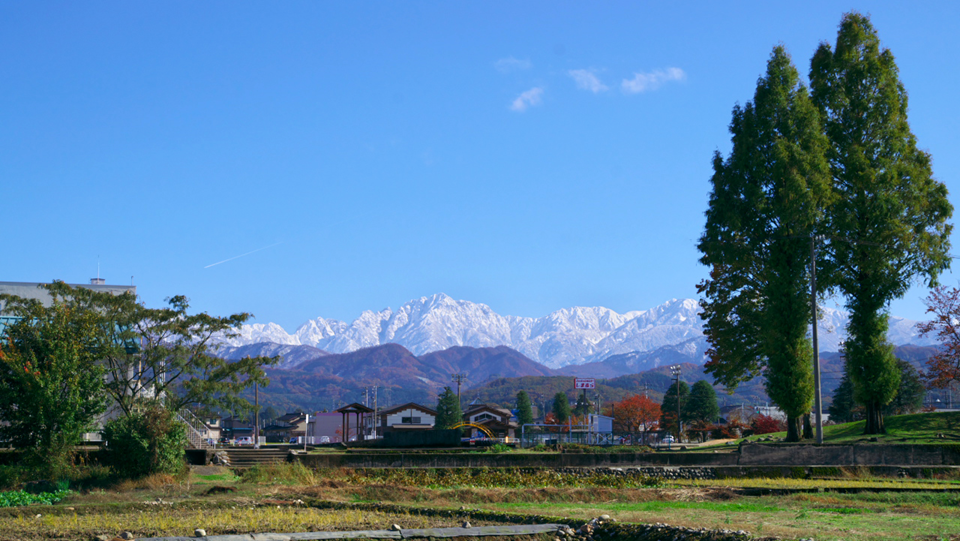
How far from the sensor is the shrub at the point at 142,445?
2122 cm

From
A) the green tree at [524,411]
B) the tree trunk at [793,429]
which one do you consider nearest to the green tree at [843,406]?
the tree trunk at [793,429]

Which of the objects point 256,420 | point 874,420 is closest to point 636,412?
point 256,420

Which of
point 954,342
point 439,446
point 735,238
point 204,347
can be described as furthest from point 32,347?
point 954,342

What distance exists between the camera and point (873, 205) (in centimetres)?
3073

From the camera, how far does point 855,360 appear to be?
30703mm

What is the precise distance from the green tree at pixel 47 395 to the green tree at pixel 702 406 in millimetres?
83256

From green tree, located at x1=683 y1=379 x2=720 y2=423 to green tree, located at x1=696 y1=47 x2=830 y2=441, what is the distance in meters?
62.3

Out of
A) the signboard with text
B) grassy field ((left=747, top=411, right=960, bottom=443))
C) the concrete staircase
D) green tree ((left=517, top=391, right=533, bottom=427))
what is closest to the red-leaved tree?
grassy field ((left=747, top=411, right=960, bottom=443))

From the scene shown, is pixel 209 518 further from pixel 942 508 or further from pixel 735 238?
pixel 735 238

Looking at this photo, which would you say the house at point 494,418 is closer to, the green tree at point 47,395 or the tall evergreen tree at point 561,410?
Answer: the tall evergreen tree at point 561,410

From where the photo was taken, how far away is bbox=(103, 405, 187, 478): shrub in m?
21.2

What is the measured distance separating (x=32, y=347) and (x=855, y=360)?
101 ft

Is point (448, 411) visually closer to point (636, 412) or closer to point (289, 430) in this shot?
point (636, 412)

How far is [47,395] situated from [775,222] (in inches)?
1126
